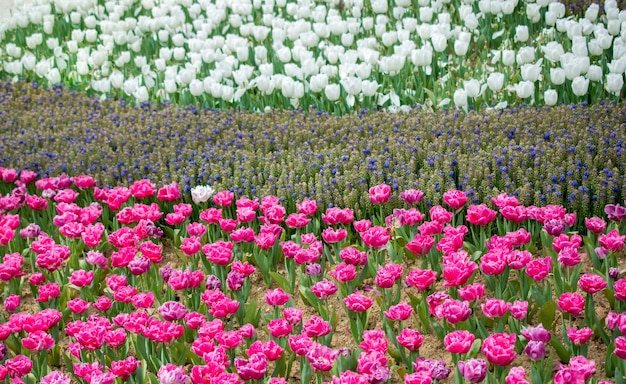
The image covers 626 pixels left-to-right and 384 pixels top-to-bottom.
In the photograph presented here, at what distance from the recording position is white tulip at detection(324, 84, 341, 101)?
23.5ft

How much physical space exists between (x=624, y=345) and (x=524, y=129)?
2930mm

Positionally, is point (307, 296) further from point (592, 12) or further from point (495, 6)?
point (495, 6)

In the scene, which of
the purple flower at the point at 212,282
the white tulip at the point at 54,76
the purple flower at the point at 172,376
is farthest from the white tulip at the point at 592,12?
the purple flower at the point at 172,376

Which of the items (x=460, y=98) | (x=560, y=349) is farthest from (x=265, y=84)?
(x=560, y=349)

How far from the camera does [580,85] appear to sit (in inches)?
262

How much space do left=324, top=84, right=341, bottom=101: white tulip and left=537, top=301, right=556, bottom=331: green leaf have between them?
3378 millimetres

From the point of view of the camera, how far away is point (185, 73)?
785cm

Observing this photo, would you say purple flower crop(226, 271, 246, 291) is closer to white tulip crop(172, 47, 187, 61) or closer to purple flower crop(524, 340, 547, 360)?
purple flower crop(524, 340, 547, 360)

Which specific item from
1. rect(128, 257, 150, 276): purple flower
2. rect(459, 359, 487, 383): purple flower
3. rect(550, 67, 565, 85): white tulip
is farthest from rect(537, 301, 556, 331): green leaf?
rect(550, 67, 565, 85): white tulip

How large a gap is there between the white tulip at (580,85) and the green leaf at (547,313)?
291cm

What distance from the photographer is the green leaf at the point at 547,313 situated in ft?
13.7

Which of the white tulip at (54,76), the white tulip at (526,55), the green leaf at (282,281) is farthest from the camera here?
the white tulip at (54,76)

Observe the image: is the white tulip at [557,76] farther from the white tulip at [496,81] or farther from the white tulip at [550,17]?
the white tulip at [550,17]

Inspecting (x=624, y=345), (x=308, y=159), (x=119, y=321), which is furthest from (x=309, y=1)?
(x=624, y=345)
